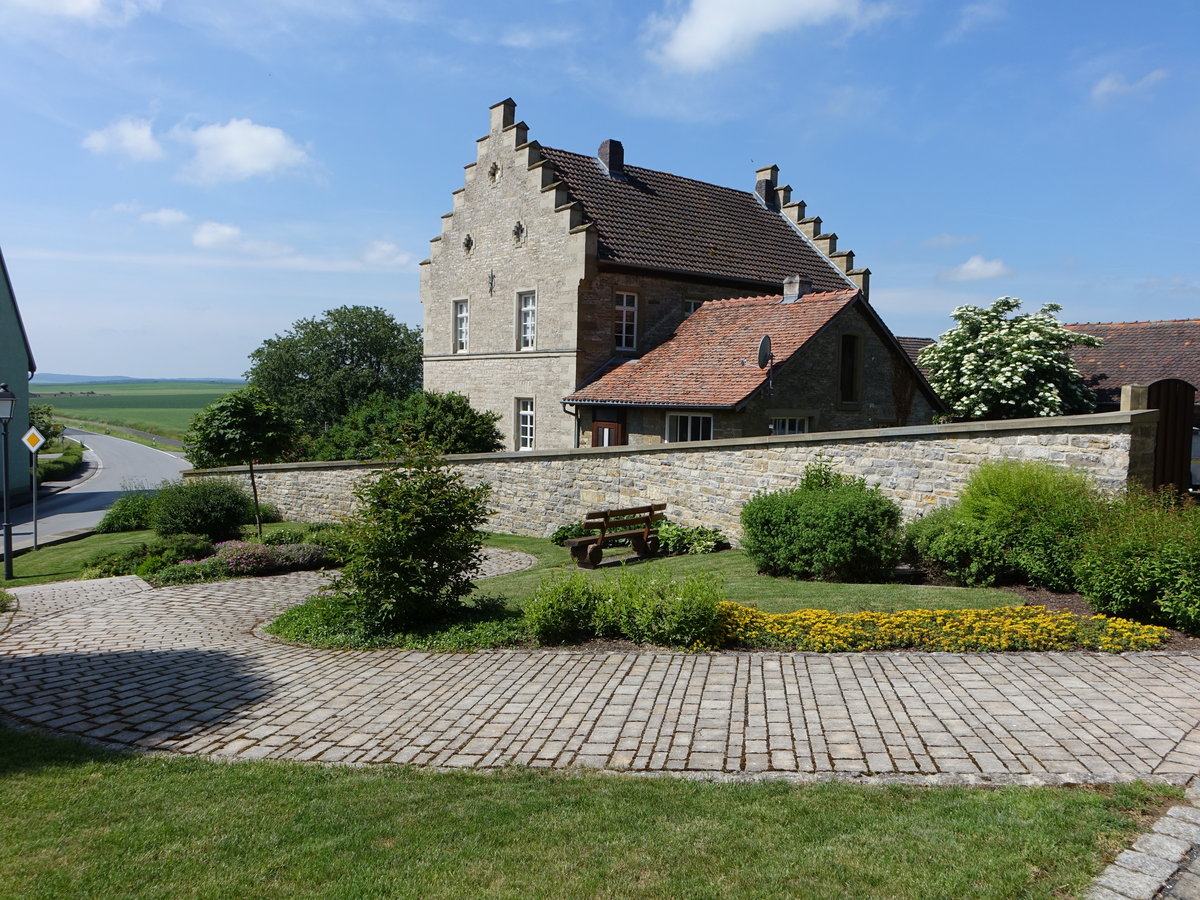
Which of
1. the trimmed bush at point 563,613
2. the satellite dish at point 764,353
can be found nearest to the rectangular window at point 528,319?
the satellite dish at point 764,353

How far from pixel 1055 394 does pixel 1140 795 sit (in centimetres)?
2313

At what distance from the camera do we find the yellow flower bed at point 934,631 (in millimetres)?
8477

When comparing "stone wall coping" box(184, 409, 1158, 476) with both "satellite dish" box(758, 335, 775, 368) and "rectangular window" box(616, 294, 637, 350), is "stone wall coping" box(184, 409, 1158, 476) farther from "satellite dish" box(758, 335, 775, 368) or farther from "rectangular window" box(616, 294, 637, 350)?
"rectangular window" box(616, 294, 637, 350)

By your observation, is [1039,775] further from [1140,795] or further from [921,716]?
[921,716]

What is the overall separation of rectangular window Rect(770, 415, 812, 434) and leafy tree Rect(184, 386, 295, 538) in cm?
1360

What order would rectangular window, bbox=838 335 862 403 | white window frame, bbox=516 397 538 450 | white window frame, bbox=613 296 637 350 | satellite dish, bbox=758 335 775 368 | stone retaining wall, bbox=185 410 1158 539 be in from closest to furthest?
stone retaining wall, bbox=185 410 1158 539 < satellite dish, bbox=758 335 775 368 < rectangular window, bbox=838 335 862 403 < white window frame, bbox=613 296 637 350 < white window frame, bbox=516 397 538 450

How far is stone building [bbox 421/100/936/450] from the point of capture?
82.7 feet

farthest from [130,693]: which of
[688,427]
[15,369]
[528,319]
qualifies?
[15,369]

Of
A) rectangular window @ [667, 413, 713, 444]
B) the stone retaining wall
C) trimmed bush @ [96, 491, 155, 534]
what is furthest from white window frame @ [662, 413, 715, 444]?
trimmed bush @ [96, 491, 155, 534]

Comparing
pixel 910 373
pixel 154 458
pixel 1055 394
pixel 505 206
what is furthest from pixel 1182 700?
pixel 154 458

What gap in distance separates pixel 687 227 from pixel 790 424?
10.1 m

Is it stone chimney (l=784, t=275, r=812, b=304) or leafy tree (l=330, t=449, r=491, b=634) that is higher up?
stone chimney (l=784, t=275, r=812, b=304)

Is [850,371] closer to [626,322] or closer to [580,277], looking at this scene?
[626,322]

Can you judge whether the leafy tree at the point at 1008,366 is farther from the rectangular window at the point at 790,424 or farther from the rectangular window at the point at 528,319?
the rectangular window at the point at 528,319
